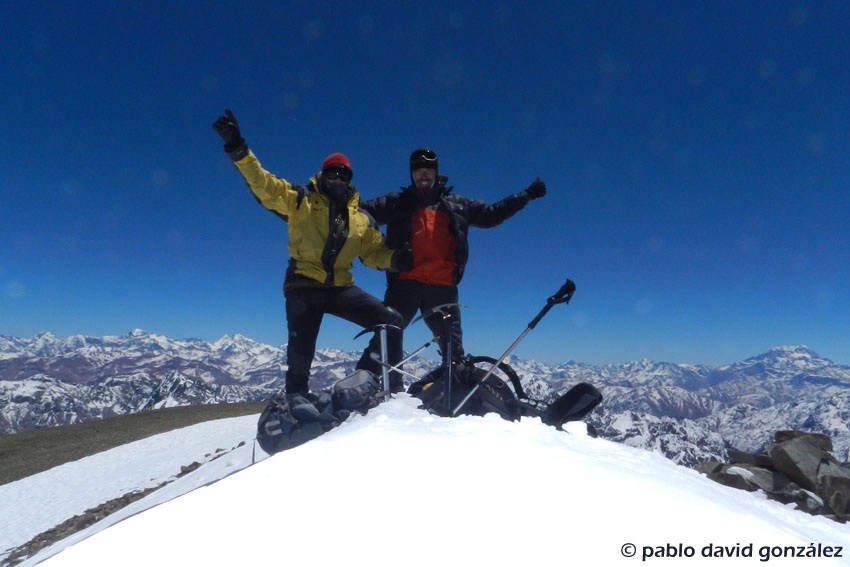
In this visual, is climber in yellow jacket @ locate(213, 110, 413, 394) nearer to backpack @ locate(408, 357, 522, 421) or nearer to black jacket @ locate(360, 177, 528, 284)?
backpack @ locate(408, 357, 522, 421)

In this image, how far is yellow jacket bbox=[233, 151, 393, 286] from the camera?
20.5 ft

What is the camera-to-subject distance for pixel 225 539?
225 centimetres

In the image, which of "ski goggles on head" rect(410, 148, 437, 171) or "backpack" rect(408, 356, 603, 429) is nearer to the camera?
"backpack" rect(408, 356, 603, 429)

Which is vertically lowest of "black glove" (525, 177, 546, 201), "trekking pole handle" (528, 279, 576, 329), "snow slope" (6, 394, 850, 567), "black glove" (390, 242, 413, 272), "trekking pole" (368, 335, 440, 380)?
"snow slope" (6, 394, 850, 567)

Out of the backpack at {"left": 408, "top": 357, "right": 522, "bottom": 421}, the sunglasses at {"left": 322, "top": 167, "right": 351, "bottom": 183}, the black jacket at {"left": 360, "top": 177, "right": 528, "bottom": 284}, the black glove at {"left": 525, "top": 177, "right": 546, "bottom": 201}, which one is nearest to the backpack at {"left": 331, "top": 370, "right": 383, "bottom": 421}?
the backpack at {"left": 408, "top": 357, "right": 522, "bottom": 421}

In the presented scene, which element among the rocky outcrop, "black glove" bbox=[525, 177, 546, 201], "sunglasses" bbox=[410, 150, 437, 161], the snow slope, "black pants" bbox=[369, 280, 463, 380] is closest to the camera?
the snow slope

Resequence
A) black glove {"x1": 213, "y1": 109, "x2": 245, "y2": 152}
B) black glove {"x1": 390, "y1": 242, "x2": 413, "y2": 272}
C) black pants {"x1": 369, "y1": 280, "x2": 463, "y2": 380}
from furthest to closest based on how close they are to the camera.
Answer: black pants {"x1": 369, "y1": 280, "x2": 463, "y2": 380} → black glove {"x1": 390, "y1": 242, "x2": 413, "y2": 272} → black glove {"x1": 213, "y1": 109, "x2": 245, "y2": 152}

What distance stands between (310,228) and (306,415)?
2.65 m

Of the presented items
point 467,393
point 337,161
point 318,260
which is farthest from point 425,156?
point 467,393

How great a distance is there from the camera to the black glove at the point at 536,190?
8.09 m

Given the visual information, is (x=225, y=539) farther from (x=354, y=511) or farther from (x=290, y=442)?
(x=290, y=442)

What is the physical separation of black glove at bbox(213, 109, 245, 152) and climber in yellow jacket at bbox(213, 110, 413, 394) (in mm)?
548

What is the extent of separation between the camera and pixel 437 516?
2.45 meters

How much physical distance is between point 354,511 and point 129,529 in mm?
1178
